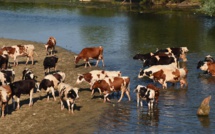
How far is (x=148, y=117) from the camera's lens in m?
19.7

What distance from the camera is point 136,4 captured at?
86.6m

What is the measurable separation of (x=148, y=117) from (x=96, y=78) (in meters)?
4.57

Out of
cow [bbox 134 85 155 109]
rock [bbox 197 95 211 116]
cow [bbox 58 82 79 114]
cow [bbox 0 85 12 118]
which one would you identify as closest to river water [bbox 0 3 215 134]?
rock [bbox 197 95 211 116]

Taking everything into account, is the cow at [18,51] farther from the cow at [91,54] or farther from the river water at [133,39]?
the river water at [133,39]

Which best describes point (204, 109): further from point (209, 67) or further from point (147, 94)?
point (209, 67)

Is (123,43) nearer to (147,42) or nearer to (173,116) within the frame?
(147,42)

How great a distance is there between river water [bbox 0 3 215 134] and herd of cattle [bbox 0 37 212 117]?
699 millimetres

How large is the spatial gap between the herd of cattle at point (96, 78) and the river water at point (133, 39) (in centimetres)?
70

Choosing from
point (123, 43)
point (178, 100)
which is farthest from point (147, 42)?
point (178, 100)

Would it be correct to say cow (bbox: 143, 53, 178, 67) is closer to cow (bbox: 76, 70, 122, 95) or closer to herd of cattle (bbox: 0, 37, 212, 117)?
herd of cattle (bbox: 0, 37, 212, 117)

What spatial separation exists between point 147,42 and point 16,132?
25094 millimetres

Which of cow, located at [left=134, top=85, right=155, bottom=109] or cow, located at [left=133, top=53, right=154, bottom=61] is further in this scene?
cow, located at [left=133, top=53, right=154, bottom=61]

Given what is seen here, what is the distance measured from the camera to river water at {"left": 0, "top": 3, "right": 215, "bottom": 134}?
19344 mm

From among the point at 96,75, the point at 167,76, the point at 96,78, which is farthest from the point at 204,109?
the point at 96,75
